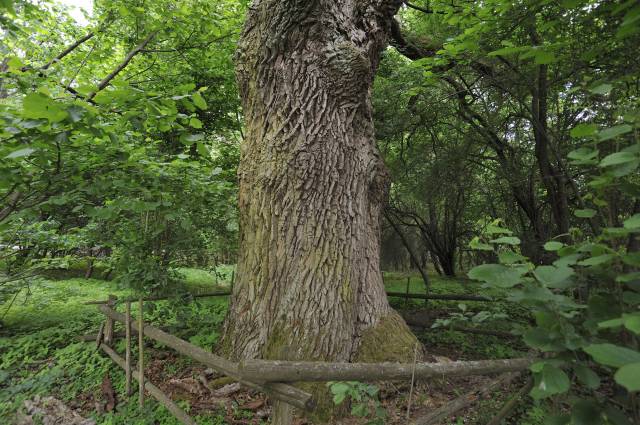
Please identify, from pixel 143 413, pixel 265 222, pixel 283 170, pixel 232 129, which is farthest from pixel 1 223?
pixel 232 129

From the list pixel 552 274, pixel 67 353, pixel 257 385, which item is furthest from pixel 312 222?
pixel 67 353

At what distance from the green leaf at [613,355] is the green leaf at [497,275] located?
24 cm

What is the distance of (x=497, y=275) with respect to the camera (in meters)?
0.98

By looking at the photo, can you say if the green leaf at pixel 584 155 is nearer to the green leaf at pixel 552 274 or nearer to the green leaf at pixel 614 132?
the green leaf at pixel 614 132

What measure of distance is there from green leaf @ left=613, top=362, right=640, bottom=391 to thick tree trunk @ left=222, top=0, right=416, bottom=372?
7.22 ft

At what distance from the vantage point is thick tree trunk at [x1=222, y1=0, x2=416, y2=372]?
8.95 ft

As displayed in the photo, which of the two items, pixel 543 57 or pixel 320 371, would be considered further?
pixel 543 57

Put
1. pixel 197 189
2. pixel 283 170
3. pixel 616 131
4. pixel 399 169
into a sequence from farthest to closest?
pixel 399 169, pixel 197 189, pixel 283 170, pixel 616 131

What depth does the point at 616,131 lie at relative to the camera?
895 mm

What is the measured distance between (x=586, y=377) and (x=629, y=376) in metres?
0.39

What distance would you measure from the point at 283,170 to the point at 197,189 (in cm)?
142

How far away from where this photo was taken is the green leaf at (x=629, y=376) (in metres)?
0.59

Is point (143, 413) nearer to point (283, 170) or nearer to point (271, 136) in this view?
point (283, 170)

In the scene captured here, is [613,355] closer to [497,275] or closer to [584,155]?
[497,275]
